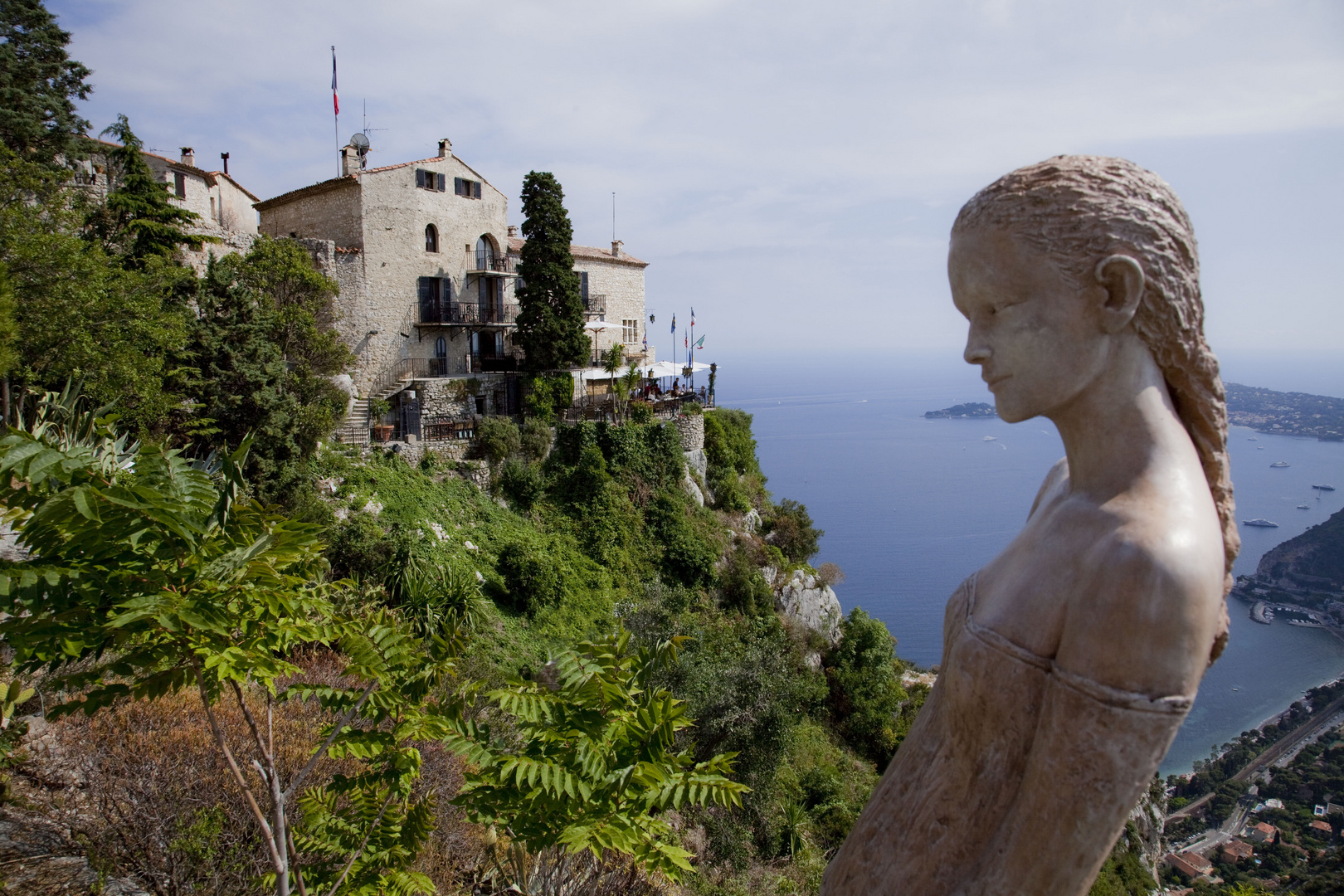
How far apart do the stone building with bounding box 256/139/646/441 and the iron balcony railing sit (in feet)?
0.15

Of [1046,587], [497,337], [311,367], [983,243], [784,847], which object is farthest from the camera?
[497,337]

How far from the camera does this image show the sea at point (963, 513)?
3941 cm

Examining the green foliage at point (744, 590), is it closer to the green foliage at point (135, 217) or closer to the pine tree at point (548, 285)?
the pine tree at point (548, 285)

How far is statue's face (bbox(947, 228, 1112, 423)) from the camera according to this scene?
1.84 metres

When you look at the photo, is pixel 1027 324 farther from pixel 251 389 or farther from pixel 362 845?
pixel 251 389

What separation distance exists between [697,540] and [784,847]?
12293 mm

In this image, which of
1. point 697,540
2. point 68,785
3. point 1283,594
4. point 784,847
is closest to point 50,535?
point 68,785

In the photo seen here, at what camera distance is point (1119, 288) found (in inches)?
71.4

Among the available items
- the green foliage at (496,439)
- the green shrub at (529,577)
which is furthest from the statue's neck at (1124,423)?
the green foliage at (496,439)

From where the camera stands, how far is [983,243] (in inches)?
76.0

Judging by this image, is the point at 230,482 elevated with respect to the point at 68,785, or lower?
elevated

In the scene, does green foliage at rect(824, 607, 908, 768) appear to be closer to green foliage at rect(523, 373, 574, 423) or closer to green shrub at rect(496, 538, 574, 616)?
green shrub at rect(496, 538, 574, 616)

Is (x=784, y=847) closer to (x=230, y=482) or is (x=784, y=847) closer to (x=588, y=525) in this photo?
(x=588, y=525)

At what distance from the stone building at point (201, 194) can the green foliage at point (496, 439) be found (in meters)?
9.54
